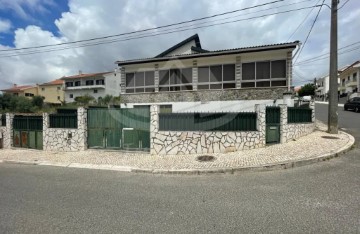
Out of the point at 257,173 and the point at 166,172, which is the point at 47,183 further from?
the point at 257,173

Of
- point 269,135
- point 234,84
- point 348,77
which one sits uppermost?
point 348,77

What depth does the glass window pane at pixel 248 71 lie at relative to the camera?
48.8 ft

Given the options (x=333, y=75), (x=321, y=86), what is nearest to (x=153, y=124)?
(x=333, y=75)

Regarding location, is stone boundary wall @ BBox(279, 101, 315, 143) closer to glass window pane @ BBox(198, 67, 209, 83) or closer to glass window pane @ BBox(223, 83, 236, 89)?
glass window pane @ BBox(223, 83, 236, 89)

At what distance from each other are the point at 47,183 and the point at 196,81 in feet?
40.2

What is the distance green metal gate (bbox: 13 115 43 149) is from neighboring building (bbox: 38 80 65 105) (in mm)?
59065

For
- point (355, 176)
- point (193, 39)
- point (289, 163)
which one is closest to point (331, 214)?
point (355, 176)

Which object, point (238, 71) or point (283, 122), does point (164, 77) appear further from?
point (283, 122)

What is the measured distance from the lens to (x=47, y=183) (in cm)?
592

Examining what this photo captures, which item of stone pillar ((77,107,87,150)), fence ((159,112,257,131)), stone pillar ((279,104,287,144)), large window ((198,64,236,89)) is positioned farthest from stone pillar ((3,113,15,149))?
stone pillar ((279,104,287,144))

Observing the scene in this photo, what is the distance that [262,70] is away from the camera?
14.7 metres

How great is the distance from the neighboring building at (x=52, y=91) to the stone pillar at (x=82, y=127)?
62163 mm

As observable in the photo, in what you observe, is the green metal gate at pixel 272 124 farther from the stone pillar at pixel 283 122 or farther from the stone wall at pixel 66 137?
the stone wall at pixel 66 137

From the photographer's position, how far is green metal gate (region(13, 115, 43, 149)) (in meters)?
10.9
